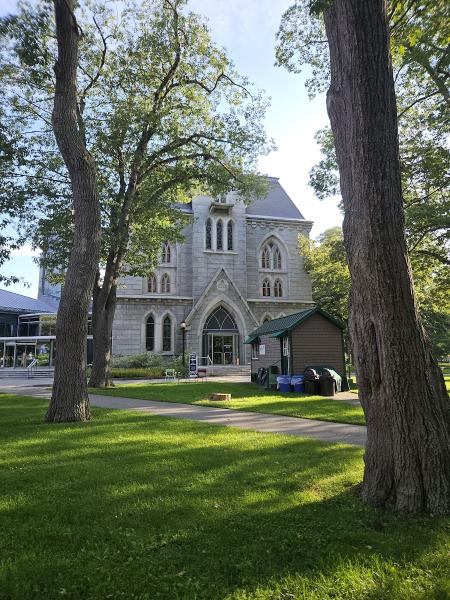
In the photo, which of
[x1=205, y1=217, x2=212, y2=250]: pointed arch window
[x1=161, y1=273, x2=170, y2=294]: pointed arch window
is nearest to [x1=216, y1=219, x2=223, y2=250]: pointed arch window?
[x1=205, y1=217, x2=212, y2=250]: pointed arch window

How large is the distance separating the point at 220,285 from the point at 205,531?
36466 millimetres

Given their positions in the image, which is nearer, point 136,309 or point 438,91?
point 438,91

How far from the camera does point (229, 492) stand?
4.95 m

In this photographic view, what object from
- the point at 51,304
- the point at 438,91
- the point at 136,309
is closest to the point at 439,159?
the point at 438,91

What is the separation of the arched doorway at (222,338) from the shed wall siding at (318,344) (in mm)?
20470

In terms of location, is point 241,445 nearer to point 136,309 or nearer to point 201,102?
point 201,102

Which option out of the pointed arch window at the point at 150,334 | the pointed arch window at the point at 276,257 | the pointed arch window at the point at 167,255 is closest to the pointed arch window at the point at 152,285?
the pointed arch window at the point at 167,255

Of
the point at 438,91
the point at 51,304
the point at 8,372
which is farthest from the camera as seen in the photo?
the point at 51,304

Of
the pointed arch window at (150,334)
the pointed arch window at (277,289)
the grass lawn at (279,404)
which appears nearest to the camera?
the grass lawn at (279,404)

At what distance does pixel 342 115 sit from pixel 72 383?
829 cm

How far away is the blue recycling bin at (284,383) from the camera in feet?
61.8

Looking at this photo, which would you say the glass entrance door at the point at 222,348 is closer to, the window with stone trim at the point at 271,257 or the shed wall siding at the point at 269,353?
the window with stone trim at the point at 271,257

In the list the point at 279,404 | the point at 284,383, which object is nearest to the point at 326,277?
the point at 284,383

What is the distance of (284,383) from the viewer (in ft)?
62.2
